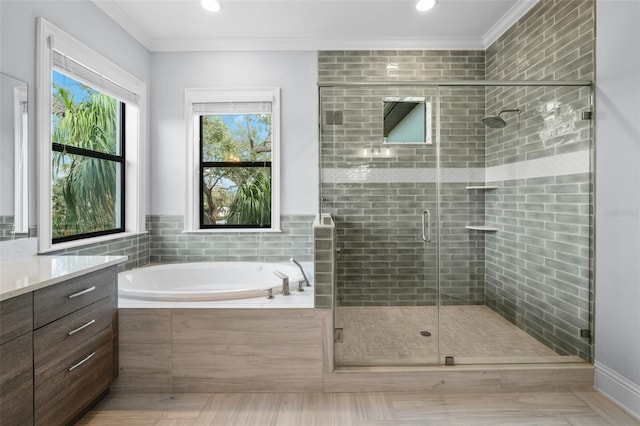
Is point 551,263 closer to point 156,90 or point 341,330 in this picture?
point 341,330

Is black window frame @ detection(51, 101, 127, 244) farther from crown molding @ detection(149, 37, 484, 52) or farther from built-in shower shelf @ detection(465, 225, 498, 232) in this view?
built-in shower shelf @ detection(465, 225, 498, 232)

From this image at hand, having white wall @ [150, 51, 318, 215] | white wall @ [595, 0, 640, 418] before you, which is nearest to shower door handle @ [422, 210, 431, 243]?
white wall @ [595, 0, 640, 418]

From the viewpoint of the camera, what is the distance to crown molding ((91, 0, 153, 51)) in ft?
8.39

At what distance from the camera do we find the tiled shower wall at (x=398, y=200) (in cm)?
218

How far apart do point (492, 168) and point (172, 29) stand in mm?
2944

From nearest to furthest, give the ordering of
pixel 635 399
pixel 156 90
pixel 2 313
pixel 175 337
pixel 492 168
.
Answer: pixel 2 313, pixel 635 399, pixel 175 337, pixel 492 168, pixel 156 90

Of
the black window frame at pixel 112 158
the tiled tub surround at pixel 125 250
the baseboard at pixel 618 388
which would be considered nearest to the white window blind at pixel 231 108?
the black window frame at pixel 112 158

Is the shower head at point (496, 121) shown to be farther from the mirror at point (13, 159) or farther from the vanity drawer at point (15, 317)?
the mirror at point (13, 159)

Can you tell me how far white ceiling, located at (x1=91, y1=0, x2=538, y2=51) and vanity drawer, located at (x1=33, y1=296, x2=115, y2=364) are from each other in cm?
230

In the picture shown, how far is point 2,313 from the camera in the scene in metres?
1.19

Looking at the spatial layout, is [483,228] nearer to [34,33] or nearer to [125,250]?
[125,250]

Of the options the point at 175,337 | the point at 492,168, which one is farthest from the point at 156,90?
the point at 492,168

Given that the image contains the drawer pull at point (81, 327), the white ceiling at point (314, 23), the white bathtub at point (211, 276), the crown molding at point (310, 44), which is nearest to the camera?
Answer: the drawer pull at point (81, 327)

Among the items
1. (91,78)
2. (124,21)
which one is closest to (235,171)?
(91,78)
